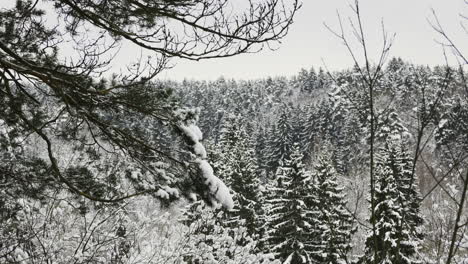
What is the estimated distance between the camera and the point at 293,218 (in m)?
16.6

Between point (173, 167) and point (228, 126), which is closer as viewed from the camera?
point (173, 167)

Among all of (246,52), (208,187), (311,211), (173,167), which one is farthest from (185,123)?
(311,211)

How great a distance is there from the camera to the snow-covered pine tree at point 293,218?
642 inches

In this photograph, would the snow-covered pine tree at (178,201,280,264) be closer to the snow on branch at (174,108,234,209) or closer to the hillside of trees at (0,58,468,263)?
the hillside of trees at (0,58,468,263)

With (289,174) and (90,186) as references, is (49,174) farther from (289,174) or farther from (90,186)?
(289,174)

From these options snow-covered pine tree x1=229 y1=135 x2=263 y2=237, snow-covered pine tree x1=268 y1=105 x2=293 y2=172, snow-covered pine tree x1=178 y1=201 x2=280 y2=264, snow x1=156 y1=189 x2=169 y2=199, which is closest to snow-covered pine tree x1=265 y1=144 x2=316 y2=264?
snow-covered pine tree x1=229 y1=135 x2=263 y2=237

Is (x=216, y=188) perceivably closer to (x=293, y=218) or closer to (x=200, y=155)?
(x=200, y=155)

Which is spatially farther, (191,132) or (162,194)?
(191,132)

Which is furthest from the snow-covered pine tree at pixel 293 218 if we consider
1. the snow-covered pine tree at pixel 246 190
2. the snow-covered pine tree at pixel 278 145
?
the snow-covered pine tree at pixel 278 145

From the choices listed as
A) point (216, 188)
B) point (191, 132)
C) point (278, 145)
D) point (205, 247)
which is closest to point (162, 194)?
point (216, 188)

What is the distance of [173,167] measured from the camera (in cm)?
434

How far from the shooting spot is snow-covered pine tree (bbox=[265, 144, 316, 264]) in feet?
53.5

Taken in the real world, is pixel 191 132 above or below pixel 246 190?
above

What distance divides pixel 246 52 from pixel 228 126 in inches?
1203
